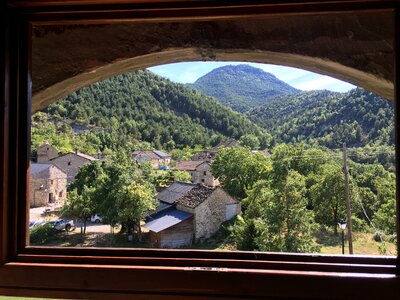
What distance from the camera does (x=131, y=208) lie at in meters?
1.56

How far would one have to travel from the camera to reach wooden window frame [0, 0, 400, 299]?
0.70 m

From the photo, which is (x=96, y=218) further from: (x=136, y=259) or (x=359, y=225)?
(x=359, y=225)

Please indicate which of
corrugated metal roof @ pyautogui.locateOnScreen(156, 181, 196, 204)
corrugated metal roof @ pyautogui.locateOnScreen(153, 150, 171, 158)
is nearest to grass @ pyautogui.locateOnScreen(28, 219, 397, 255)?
corrugated metal roof @ pyautogui.locateOnScreen(156, 181, 196, 204)

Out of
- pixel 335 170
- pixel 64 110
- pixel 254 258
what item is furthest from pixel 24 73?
pixel 335 170

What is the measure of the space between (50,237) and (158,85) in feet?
2.87

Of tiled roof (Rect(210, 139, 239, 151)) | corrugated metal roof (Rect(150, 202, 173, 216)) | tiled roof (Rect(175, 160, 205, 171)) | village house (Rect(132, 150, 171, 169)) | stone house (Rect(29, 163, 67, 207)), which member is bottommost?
corrugated metal roof (Rect(150, 202, 173, 216))

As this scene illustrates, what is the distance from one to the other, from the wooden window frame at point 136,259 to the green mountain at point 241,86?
0.57m

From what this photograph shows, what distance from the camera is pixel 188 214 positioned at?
5.15ft

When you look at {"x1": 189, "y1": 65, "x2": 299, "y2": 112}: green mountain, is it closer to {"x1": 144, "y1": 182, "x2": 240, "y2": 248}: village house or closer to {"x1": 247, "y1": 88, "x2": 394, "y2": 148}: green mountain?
{"x1": 247, "y1": 88, "x2": 394, "y2": 148}: green mountain

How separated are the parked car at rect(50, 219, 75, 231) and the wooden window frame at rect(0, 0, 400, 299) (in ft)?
1.83

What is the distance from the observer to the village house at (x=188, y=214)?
1363mm

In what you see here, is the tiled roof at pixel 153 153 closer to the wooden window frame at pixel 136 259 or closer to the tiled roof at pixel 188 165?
the tiled roof at pixel 188 165

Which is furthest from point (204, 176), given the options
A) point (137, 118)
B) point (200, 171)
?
point (137, 118)

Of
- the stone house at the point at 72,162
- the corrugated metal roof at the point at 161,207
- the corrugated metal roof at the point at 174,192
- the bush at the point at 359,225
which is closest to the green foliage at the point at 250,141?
the corrugated metal roof at the point at 174,192
